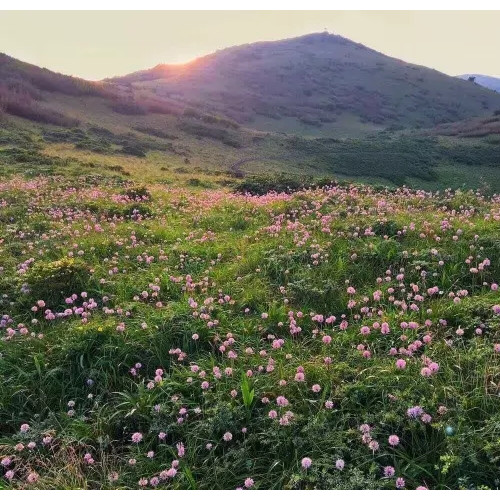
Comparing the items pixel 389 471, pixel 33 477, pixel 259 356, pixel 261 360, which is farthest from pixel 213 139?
pixel 389 471

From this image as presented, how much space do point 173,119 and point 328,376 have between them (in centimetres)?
4306

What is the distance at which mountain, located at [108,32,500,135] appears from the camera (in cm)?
7656

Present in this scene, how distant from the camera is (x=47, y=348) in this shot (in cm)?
587

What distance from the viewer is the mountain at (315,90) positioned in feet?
251

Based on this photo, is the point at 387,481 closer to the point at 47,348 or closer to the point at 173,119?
the point at 47,348

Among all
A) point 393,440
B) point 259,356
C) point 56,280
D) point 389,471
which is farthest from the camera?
point 56,280

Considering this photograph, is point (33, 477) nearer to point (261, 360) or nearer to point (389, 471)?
point (261, 360)

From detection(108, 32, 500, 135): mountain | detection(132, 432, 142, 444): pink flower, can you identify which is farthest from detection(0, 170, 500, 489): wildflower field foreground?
detection(108, 32, 500, 135): mountain

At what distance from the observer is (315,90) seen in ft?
341

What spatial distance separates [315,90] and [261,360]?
346 feet

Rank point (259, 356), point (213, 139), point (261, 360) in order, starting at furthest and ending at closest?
point (213, 139)
point (259, 356)
point (261, 360)

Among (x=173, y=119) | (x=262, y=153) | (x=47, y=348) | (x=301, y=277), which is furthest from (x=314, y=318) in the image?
(x=173, y=119)

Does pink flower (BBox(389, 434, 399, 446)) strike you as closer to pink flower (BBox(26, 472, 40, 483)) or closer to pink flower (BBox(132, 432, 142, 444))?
pink flower (BBox(132, 432, 142, 444))

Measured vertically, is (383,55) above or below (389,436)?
above
